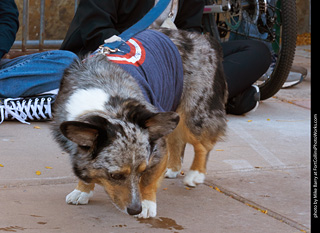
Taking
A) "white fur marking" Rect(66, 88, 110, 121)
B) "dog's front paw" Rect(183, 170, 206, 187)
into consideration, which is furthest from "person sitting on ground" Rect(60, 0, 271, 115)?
"white fur marking" Rect(66, 88, 110, 121)

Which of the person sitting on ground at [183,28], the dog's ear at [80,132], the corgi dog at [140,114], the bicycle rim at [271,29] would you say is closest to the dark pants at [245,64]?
the person sitting on ground at [183,28]

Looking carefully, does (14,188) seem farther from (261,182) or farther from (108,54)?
(261,182)

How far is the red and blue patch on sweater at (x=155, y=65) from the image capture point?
12.3ft

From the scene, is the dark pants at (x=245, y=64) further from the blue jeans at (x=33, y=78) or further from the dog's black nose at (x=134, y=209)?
the dog's black nose at (x=134, y=209)

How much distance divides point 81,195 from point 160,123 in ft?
2.93

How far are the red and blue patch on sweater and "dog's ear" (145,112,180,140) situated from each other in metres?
0.43

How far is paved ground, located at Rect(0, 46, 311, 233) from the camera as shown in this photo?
11.6ft

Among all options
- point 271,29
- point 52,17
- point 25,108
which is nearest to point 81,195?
point 25,108

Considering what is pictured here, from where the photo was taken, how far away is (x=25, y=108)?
5.48 meters

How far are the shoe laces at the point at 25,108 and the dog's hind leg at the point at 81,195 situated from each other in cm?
180

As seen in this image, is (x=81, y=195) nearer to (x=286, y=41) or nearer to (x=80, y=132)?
(x=80, y=132)
